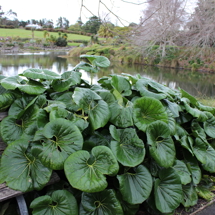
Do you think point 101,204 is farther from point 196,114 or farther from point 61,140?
point 196,114

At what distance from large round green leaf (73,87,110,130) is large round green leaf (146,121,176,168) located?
1.07 feet

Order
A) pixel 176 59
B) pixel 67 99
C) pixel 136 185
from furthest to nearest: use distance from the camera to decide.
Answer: pixel 176 59, pixel 67 99, pixel 136 185

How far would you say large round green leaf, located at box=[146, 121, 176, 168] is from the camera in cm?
128

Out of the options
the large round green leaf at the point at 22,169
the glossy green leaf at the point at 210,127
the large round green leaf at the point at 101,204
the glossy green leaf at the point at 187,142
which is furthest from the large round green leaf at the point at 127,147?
the glossy green leaf at the point at 210,127

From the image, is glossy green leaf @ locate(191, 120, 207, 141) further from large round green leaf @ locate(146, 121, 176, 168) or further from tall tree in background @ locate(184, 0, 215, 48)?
tall tree in background @ locate(184, 0, 215, 48)

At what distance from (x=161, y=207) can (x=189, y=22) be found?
44.8 ft

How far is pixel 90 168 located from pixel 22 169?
40 centimetres

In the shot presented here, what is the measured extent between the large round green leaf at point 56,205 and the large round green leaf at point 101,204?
7 cm

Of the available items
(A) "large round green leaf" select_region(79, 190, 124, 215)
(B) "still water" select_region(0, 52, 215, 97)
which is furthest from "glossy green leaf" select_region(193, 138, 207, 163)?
(B) "still water" select_region(0, 52, 215, 97)

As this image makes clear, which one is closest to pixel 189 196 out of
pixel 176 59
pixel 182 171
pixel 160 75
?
pixel 182 171

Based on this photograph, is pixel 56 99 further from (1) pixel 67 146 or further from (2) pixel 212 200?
(2) pixel 212 200

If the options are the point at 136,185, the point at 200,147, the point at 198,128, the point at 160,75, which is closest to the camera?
the point at 136,185

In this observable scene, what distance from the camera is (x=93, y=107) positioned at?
4.39ft

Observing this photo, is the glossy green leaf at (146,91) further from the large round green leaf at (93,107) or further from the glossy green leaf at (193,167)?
the glossy green leaf at (193,167)
